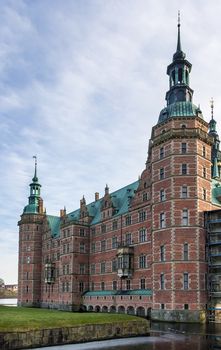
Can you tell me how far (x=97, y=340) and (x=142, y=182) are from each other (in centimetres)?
3359

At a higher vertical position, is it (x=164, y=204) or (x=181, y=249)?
(x=164, y=204)

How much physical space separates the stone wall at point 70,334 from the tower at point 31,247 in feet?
212

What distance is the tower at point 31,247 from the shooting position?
316 ft

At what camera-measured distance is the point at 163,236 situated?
53719mm

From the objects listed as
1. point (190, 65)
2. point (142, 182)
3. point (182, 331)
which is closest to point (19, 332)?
point (182, 331)

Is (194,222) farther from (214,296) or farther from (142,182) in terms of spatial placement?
(142,182)

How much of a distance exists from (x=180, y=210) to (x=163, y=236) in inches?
151

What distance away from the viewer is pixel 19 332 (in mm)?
28453

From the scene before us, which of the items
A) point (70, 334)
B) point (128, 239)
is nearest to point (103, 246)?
point (128, 239)

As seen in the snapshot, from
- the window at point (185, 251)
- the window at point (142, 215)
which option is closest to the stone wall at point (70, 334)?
the window at point (185, 251)

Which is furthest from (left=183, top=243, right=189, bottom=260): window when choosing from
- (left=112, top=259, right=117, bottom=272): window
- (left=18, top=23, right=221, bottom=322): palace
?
(left=112, top=259, right=117, bottom=272): window

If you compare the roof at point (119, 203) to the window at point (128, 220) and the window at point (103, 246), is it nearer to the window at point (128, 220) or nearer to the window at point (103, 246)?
the window at point (128, 220)

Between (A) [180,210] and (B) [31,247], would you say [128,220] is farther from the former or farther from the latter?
(B) [31,247]

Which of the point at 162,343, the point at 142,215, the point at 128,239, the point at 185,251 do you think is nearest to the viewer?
the point at 162,343
